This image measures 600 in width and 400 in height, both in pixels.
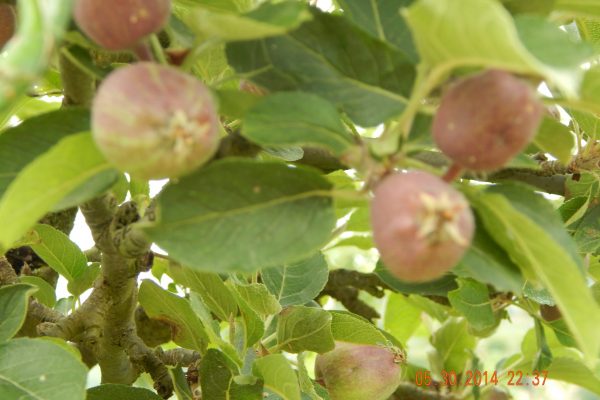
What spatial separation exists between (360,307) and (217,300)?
683 millimetres

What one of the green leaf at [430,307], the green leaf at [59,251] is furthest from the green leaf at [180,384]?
the green leaf at [430,307]

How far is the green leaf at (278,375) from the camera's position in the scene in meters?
0.97

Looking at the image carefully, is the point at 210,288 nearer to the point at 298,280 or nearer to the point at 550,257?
the point at 298,280

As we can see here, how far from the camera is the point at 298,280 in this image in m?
1.27

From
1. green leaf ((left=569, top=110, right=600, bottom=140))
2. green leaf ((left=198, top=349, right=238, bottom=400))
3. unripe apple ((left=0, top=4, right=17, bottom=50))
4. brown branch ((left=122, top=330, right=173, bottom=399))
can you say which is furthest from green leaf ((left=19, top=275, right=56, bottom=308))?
green leaf ((left=569, top=110, right=600, bottom=140))

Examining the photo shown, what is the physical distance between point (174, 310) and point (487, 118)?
71 centimetres

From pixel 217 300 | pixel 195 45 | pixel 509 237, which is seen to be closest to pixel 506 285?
pixel 509 237

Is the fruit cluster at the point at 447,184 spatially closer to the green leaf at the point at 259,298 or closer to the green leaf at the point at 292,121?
the green leaf at the point at 292,121

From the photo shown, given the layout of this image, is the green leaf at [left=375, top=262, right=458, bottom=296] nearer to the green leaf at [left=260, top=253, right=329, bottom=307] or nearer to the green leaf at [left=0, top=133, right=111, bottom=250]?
the green leaf at [left=260, top=253, right=329, bottom=307]

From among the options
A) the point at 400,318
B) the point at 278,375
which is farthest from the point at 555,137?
the point at 400,318

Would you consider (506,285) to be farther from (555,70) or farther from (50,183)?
(50,183)

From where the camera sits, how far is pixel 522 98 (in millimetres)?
550

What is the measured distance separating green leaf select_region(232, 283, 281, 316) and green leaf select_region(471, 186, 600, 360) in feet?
1.70

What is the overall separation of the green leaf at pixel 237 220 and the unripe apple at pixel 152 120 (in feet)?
0.15
